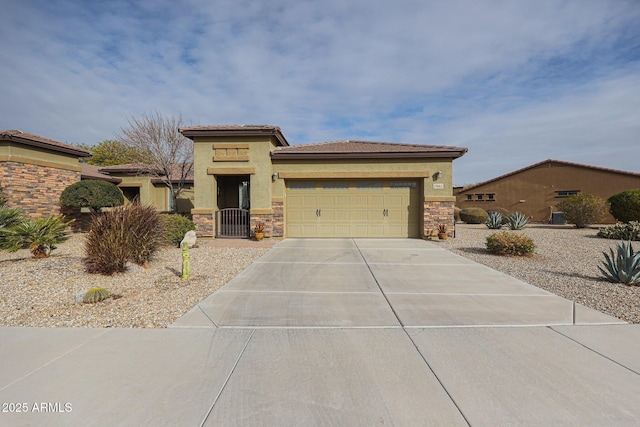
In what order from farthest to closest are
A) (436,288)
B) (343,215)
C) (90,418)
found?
(343,215) < (436,288) < (90,418)

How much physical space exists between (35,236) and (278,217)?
8.02 m

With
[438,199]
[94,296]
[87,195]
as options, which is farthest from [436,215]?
[87,195]

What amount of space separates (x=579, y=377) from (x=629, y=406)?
1.43 ft

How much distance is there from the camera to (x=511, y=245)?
984 cm

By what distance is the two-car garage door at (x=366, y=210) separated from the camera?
14.2 meters

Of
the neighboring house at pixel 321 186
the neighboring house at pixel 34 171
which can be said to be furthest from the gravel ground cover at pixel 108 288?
the neighboring house at pixel 34 171

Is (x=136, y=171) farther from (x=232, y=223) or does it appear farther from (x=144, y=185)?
(x=232, y=223)

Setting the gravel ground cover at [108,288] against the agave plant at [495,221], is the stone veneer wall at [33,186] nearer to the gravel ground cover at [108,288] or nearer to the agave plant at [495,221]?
the gravel ground cover at [108,288]

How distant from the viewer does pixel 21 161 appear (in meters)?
13.1

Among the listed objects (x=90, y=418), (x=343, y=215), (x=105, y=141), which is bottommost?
(x=90, y=418)

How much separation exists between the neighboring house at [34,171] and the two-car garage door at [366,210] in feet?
38.2

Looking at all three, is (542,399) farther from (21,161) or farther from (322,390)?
(21,161)

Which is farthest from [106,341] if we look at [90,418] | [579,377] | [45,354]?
→ [579,377]

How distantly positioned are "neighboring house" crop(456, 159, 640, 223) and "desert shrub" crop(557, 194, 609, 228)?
184 inches
